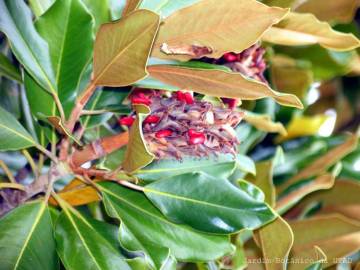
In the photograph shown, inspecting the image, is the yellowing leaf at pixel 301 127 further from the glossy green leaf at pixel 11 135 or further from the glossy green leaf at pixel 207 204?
the glossy green leaf at pixel 11 135

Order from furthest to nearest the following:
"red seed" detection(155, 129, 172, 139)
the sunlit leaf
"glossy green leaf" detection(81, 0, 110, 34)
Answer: the sunlit leaf, "glossy green leaf" detection(81, 0, 110, 34), "red seed" detection(155, 129, 172, 139)

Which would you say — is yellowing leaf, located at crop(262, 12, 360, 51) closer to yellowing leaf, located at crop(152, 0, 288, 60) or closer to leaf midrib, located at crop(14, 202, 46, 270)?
yellowing leaf, located at crop(152, 0, 288, 60)

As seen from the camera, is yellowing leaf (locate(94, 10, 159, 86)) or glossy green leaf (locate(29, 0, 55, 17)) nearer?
yellowing leaf (locate(94, 10, 159, 86))

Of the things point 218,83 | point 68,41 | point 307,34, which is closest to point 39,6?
point 68,41

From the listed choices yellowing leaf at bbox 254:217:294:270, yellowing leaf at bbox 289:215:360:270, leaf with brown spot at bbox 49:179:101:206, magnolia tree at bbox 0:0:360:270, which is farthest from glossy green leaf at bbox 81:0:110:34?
yellowing leaf at bbox 289:215:360:270

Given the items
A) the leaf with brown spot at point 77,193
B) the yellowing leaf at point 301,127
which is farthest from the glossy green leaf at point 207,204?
the yellowing leaf at point 301,127
